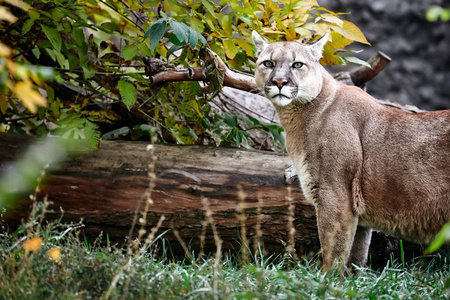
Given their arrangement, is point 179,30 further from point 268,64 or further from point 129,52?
point 268,64

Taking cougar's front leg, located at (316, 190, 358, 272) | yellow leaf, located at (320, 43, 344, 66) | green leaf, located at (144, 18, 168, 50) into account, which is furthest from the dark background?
green leaf, located at (144, 18, 168, 50)

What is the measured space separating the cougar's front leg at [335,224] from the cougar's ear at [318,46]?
3.89 feet

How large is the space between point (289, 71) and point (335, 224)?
130cm

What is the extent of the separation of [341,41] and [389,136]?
3.29 feet

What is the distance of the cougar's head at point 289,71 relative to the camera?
13.5 feet

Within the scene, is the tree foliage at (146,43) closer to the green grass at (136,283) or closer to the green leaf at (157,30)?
the green leaf at (157,30)

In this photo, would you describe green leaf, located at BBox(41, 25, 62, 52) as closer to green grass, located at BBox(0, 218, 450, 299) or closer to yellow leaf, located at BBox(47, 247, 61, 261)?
green grass, located at BBox(0, 218, 450, 299)

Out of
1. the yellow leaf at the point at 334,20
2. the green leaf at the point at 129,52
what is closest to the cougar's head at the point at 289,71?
the yellow leaf at the point at 334,20

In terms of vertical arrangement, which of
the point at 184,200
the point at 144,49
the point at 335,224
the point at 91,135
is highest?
the point at 144,49

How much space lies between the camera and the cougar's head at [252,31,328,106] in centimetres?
411

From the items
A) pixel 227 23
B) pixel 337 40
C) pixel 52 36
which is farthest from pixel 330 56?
pixel 52 36

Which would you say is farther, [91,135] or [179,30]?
[91,135]

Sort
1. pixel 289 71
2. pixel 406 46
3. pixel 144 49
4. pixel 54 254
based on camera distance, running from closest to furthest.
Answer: pixel 54 254
pixel 289 71
pixel 144 49
pixel 406 46

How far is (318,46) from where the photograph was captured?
4.31 metres
